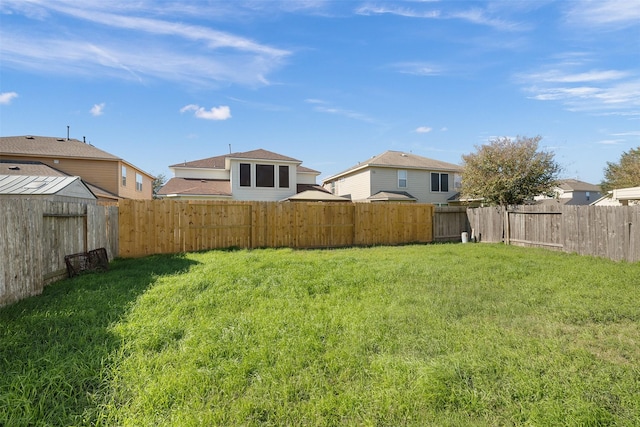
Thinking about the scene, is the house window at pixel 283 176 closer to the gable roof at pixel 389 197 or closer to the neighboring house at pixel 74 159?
the gable roof at pixel 389 197

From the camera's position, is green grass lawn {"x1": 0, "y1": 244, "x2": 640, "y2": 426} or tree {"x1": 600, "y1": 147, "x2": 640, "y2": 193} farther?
tree {"x1": 600, "y1": 147, "x2": 640, "y2": 193}

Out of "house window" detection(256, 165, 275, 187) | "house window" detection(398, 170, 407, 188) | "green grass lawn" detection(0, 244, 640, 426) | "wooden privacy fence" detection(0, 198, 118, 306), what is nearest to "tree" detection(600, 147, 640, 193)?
"house window" detection(398, 170, 407, 188)

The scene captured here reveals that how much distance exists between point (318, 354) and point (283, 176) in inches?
740

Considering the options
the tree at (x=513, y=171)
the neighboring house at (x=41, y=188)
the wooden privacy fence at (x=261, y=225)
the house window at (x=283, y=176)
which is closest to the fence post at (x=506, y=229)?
the wooden privacy fence at (x=261, y=225)

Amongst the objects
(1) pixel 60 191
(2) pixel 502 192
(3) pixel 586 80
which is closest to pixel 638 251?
(3) pixel 586 80

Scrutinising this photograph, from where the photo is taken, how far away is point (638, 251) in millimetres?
8008

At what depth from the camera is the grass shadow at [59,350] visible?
2283 millimetres

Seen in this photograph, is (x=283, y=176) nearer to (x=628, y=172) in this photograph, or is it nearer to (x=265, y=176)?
(x=265, y=176)

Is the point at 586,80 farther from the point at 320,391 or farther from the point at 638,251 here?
the point at 320,391

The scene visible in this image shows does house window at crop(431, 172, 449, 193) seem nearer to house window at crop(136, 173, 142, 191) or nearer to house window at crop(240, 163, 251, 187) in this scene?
house window at crop(240, 163, 251, 187)

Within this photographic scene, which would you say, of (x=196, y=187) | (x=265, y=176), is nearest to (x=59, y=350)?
(x=265, y=176)

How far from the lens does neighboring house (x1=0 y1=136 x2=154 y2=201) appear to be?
56.4 feet

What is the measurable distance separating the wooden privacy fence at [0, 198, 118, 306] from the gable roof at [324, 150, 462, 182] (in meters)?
17.7

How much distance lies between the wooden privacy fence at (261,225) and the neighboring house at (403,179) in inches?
294
